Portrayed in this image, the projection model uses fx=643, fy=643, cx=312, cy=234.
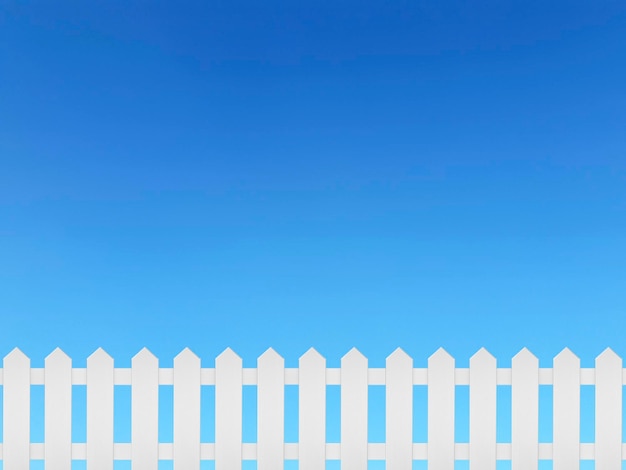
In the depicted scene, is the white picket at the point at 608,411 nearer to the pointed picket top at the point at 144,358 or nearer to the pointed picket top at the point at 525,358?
the pointed picket top at the point at 525,358

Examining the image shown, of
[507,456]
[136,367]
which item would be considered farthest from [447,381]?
[136,367]

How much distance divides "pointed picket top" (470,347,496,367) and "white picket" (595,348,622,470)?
2.41 feet

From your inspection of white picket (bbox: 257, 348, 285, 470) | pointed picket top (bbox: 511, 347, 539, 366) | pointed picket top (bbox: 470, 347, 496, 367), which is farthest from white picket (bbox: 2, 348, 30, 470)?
pointed picket top (bbox: 511, 347, 539, 366)

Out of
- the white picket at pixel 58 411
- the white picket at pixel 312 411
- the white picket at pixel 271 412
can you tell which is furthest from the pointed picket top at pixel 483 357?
the white picket at pixel 58 411

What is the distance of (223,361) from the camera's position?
14.2 ft

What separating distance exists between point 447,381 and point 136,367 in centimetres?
211

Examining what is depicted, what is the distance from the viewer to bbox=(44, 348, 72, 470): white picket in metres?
4.41

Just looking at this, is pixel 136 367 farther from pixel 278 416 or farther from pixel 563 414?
pixel 563 414

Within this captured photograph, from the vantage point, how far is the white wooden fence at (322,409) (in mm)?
4320

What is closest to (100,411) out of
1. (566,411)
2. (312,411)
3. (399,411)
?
(312,411)

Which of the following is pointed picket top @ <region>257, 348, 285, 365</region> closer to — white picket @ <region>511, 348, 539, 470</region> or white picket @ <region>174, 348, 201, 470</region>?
white picket @ <region>174, 348, 201, 470</region>

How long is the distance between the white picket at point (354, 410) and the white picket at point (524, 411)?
102 cm

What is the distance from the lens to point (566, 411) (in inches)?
172

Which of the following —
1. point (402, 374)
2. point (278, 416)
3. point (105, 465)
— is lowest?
point (105, 465)
